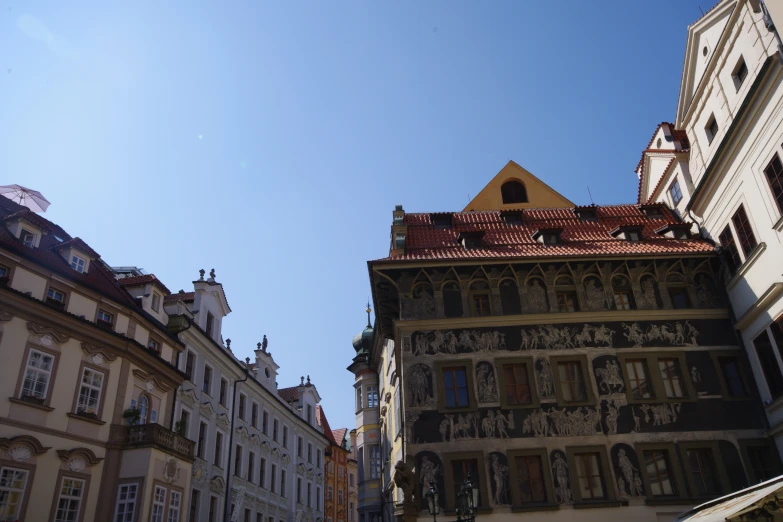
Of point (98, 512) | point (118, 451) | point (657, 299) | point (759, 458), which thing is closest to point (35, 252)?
point (118, 451)

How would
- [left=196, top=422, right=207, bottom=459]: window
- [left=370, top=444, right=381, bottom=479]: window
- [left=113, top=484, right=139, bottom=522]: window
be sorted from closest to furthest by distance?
1. [left=113, top=484, right=139, bottom=522]: window
2. [left=196, top=422, right=207, bottom=459]: window
3. [left=370, top=444, right=381, bottom=479]: window

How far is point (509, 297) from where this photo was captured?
21.1 meters

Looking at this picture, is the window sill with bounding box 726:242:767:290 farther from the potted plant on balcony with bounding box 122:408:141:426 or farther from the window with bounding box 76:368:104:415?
the window with bounding box 76:368:104:415

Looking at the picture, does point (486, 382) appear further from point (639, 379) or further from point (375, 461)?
point (375, 461)

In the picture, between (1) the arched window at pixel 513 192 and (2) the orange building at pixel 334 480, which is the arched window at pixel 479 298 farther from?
(2) the orange building at pixel 334 480

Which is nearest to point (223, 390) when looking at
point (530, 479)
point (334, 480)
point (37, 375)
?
point (37, 375)

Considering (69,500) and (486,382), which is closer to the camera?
(69,500)

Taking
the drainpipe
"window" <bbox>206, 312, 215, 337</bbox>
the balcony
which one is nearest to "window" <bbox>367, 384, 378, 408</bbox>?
the drainpipe

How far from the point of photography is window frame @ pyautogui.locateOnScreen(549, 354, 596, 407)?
1930 cm

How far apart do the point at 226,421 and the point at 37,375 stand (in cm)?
1159

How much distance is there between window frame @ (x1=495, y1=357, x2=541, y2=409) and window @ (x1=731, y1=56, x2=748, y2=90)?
11.1 metres

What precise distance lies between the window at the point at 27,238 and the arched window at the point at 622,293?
62.1 feet

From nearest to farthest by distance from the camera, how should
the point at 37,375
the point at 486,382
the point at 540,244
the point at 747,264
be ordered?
the point at 37,375 < the point at 747,264 < the point at 486,382 < the point at 540,244

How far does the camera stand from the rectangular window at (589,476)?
18172 mm
